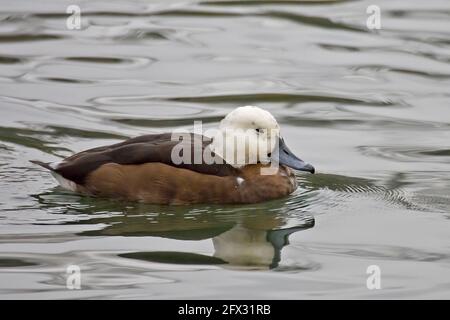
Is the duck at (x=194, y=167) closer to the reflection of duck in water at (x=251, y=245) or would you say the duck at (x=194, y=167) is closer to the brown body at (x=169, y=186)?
the brown body at (x=169, y=186)

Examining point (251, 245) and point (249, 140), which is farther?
point (249, 140)

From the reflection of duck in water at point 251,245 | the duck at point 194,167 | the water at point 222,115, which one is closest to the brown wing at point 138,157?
the duck at point 194,167

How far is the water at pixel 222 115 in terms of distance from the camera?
26.9 ft

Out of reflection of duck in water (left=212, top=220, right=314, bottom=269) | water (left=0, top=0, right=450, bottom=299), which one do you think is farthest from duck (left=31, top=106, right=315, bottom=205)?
reflection of duck in water (left=212, top=220, right=314, bottom=269)

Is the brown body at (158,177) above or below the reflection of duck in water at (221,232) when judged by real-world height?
above

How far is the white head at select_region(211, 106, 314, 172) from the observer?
9.62 m

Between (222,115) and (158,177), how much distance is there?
2797mm

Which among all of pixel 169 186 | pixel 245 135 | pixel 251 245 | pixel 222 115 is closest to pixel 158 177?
pixel 169 186

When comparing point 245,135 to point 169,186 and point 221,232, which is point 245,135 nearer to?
point 169,186

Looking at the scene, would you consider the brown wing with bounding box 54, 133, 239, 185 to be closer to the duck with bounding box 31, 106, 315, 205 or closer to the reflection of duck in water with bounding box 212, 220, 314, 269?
the duck with bounding box 31, 106, 315, 205

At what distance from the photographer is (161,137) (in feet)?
31.8

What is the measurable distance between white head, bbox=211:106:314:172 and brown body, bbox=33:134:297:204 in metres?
0.09

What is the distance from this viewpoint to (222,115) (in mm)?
12219
